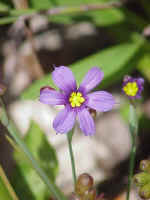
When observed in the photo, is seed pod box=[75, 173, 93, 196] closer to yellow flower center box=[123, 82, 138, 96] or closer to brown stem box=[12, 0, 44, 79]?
yellow flower center box=[123, 82, 138, 96]

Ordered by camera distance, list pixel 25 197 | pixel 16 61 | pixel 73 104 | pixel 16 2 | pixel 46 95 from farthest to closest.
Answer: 1. pixel 16 61
2. pixel 16 2
3. pixel 25 197
4. pixel 73 104
5. pixel 46 95

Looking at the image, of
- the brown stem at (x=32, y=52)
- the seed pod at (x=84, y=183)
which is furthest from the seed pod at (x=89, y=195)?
the brown stem at (x=32, y=52)

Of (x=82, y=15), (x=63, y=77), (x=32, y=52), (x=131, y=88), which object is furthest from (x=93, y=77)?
(x=32, y=52)

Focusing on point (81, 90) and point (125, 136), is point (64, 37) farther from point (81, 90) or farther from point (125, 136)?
point (81, 90)

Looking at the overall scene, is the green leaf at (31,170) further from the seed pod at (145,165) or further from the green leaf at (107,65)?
the seed pod at (145,165)

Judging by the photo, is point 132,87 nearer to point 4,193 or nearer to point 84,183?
point 84,183

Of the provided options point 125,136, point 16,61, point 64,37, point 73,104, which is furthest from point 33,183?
point 64,37
